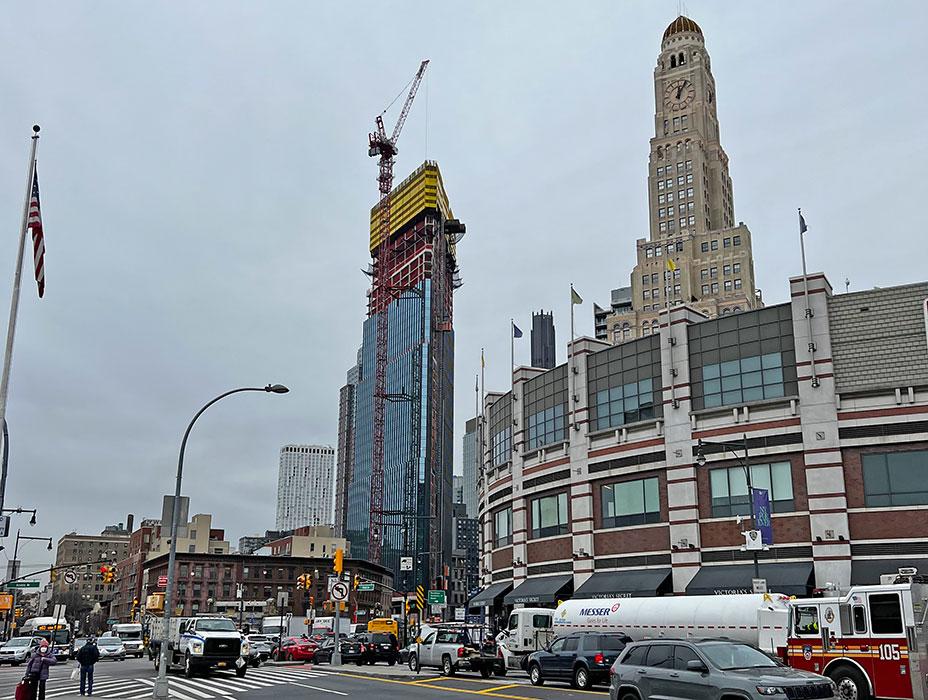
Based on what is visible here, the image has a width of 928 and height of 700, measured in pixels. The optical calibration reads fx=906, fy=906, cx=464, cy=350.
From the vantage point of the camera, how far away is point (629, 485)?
51.7 metres

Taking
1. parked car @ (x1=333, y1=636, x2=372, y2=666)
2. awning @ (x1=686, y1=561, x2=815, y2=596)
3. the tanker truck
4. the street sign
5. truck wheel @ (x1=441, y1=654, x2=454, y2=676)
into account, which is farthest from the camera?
parked car @ (x1=333, y1=636, x2=372, y2=666)

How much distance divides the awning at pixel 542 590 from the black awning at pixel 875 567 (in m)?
17.2

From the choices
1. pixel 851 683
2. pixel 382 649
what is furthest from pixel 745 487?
pixel 851 683

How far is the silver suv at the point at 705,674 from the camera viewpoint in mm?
16812

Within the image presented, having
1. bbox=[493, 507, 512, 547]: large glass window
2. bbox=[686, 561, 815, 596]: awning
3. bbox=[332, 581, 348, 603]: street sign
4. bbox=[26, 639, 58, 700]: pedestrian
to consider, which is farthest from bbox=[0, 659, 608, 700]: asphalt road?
bbox=[493, 507, 512, 547]: large glass window

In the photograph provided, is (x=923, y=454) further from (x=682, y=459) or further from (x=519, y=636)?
(x=519, y=636)

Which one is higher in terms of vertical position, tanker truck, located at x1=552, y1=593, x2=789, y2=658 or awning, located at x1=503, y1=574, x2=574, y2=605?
awning, located at x1=503, y1=574, x2=574, y2=605

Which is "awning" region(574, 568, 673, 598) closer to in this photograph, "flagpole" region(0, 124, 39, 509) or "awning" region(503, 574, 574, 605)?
"awning" region(503, 574, 574, 605)

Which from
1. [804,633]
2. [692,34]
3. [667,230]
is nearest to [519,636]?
[804,633]

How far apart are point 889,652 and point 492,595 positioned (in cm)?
3991

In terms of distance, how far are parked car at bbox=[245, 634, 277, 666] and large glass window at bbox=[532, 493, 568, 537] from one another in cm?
1837

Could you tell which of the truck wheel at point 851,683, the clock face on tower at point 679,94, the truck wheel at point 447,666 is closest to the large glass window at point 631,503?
the truck wheel at point 447,666

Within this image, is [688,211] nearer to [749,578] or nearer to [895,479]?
[895,479]

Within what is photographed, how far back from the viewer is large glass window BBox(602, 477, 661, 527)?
5019 centimetres
